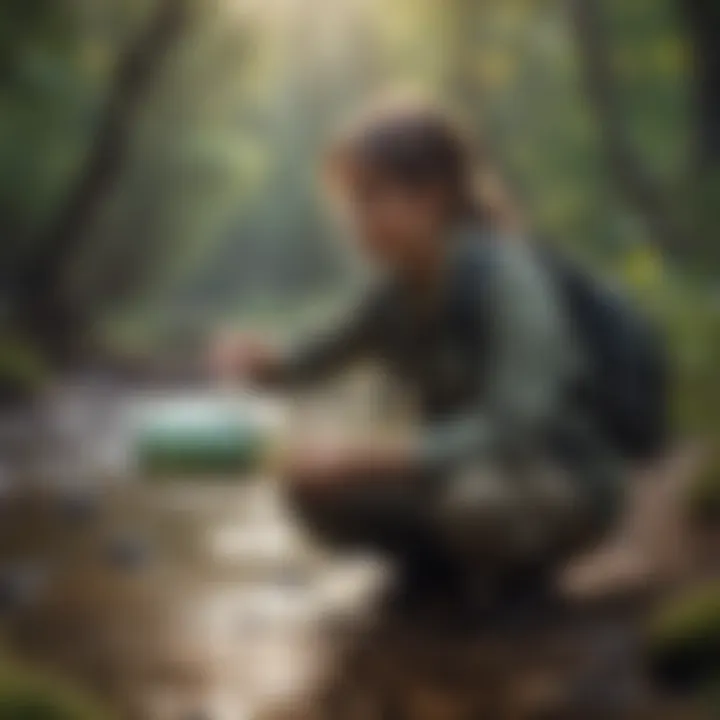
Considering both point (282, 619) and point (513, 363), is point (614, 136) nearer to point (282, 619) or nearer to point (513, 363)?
point (513, 363)

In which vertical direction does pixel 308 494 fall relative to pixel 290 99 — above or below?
below

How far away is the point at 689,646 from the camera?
0.91 metres

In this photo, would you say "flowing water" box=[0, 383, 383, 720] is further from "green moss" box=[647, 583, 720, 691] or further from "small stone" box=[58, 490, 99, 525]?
Answer: "green moss" box=[647, 583, 720, 691]

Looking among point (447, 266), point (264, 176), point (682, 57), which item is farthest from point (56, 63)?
point (682, 57)

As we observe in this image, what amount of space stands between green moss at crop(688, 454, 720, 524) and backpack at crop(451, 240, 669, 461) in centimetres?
4

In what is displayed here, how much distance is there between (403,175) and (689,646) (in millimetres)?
311

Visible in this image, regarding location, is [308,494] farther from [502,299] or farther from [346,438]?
[502,299]

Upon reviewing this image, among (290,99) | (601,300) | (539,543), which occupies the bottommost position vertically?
(539,543)

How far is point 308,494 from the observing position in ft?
3.07

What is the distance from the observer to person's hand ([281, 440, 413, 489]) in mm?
938

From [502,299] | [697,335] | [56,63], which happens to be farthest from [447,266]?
[56,63]

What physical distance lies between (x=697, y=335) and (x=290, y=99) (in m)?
0.27

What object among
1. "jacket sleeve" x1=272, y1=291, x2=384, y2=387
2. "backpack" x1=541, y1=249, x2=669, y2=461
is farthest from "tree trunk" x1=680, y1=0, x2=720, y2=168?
"jacket sleeve" x1=272, y1=291, x2=384, y2=387

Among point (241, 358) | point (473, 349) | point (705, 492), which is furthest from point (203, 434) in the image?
point (705, 492)
